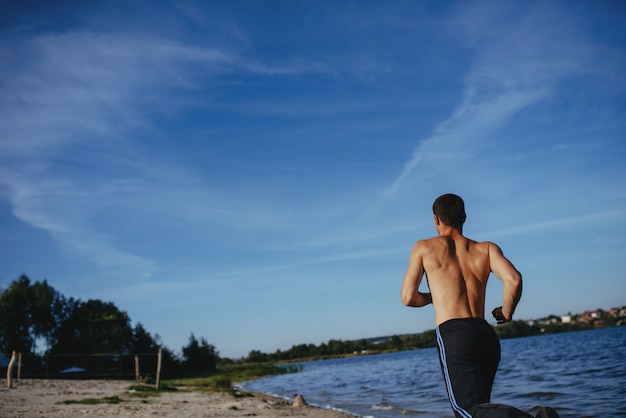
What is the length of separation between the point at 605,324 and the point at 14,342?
125 meters

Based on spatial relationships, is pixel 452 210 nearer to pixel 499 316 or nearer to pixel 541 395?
pixel 499 316

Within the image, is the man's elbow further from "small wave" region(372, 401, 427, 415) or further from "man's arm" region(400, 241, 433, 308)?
"small wave" region(372, 401, 427, 415)

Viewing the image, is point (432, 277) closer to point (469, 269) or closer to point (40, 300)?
point (469, 269)

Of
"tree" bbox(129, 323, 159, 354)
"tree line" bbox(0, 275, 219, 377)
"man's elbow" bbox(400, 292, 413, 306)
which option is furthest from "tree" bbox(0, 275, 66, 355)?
"man's elbow" bbox(400, 292, 413, 306)

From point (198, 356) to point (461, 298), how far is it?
6768 centimetres

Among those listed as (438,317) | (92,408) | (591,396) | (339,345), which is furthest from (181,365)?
(339,345)

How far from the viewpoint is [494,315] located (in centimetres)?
331

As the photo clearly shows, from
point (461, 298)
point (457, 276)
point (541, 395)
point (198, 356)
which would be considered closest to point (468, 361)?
point (461, 298)

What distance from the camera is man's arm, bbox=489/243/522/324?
10.4ft

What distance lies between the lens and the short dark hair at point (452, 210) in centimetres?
353

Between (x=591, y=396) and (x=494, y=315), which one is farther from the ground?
(x=494, y=315)

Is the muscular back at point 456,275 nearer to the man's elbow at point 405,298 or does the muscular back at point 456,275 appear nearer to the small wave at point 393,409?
the man's elbow at point 405,298

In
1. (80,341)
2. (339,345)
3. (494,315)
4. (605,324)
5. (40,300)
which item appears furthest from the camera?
(339,345)

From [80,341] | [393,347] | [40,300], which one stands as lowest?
[393,347]
